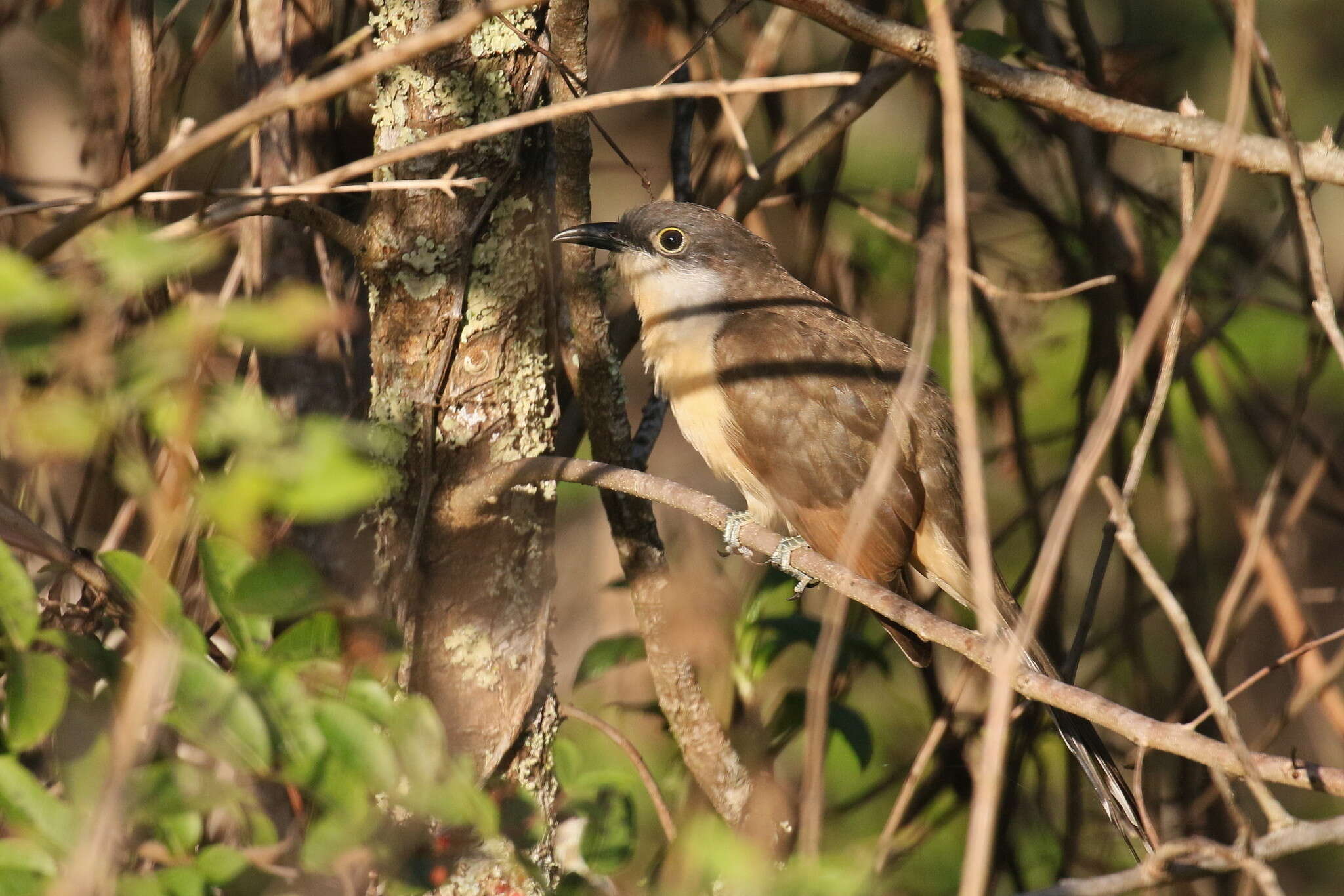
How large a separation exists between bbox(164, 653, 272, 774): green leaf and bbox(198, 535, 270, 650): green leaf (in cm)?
27

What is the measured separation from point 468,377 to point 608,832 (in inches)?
44.9

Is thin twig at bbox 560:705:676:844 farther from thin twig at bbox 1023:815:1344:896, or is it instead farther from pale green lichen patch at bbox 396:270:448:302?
thin twig at bbox 1023:815:1344:896

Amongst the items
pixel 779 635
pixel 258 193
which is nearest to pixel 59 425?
pixel 258 193

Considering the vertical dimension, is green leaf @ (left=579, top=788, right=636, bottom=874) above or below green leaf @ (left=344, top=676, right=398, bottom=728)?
below

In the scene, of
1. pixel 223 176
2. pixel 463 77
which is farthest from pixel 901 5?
pixel 223 176

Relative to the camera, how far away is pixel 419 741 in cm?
194

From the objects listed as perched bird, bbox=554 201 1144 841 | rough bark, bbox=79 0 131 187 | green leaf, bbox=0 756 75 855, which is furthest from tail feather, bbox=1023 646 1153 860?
rough bark, bbox=79 0 131 187

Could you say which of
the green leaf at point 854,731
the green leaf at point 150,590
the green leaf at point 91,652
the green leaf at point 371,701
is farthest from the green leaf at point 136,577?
the green leaf at point 854,731

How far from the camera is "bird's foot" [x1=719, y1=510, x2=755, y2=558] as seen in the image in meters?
2.94

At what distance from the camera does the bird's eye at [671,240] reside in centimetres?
409

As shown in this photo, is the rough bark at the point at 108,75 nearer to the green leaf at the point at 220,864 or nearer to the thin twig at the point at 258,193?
the thin twig at the point at 258,193

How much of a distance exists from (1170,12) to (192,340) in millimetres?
5484

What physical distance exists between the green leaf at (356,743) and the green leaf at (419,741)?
0.05 m

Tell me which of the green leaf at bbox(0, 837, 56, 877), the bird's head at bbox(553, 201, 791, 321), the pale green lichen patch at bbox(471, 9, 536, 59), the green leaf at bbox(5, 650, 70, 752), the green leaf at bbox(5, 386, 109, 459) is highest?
the bird's head at bbox(553, 201, 791, 321)
